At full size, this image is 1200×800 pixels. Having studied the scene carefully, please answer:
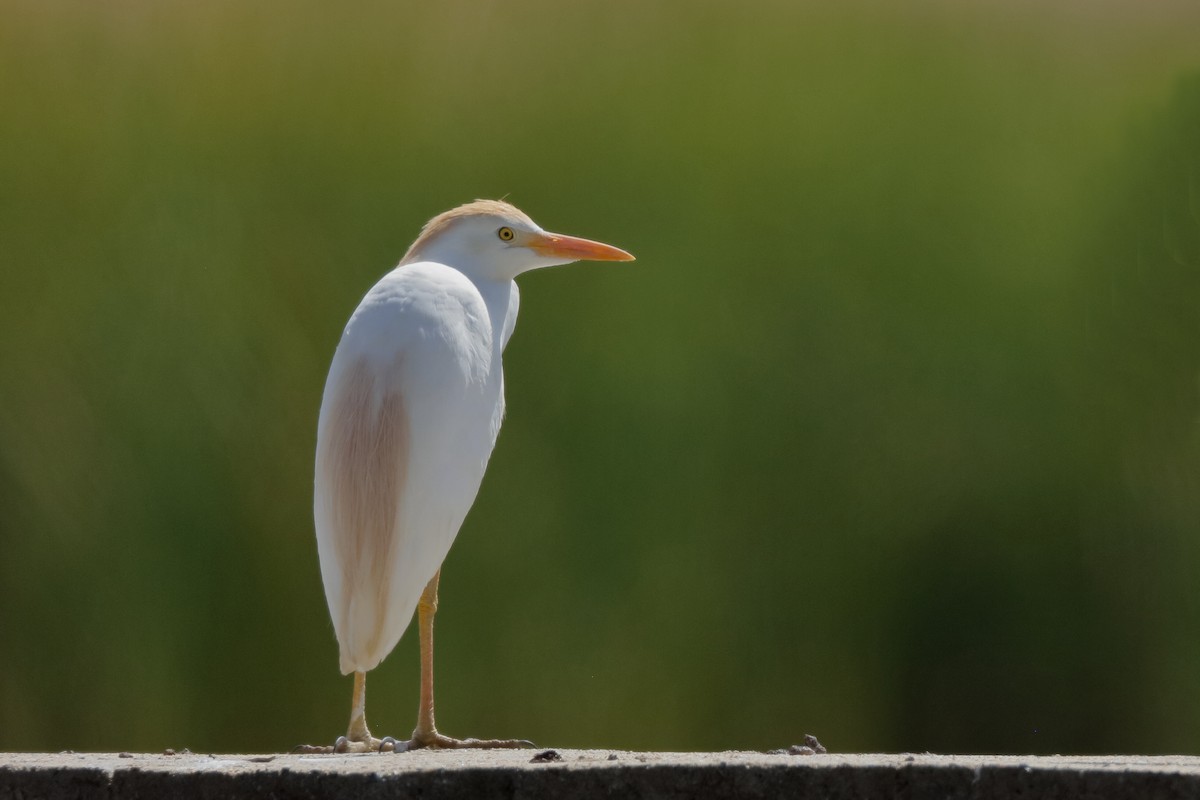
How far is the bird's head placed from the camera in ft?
7.47

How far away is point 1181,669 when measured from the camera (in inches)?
156

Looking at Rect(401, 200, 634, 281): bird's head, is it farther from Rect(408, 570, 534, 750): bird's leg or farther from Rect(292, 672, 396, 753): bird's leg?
Rect(292, 672, 396, 753): bird's leg

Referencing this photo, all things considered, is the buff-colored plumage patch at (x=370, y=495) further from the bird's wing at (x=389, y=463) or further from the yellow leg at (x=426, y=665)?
the yellow leg at (x=426, y=665)

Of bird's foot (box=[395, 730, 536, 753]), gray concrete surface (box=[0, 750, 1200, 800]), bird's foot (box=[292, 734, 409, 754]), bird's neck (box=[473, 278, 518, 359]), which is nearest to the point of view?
gray concrete surface (box=[0, 750, 1200, 800])

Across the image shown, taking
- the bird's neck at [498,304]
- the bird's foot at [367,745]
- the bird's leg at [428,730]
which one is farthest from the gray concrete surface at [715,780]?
the bird's neck at [498,304]

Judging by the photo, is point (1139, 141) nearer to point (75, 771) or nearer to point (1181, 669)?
point (1181, 669)

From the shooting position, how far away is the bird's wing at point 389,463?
1924mm

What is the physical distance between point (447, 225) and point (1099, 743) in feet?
8.73

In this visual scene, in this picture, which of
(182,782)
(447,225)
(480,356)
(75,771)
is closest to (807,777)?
(182,782)

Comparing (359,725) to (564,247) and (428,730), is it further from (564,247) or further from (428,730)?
(564,247)

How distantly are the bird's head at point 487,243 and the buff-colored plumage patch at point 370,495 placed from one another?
15.6 inches

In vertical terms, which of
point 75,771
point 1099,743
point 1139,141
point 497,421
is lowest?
point 1099,743

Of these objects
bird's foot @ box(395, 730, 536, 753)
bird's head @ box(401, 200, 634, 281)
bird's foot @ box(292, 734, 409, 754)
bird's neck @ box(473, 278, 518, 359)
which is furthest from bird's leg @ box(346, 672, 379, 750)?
bird's head @ box(401, 200, 634, 281)

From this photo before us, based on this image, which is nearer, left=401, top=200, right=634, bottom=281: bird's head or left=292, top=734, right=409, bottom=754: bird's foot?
left=292, top=734, right=409, bottom=754: bird's foot
